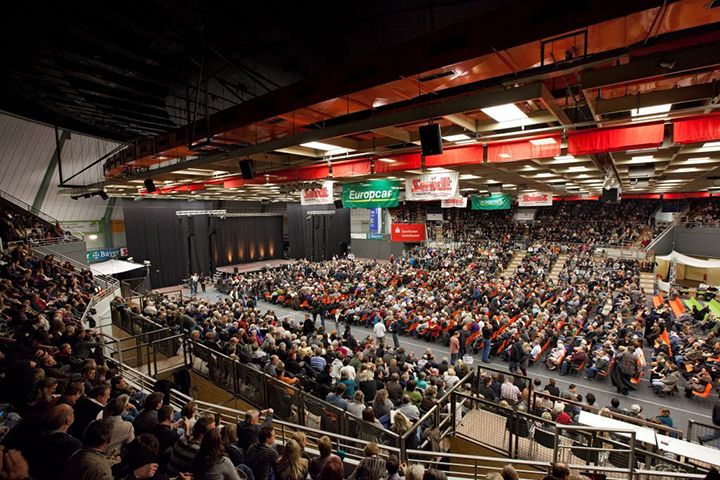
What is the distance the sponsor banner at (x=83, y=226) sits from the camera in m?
18.6

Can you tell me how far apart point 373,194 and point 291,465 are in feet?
27.2

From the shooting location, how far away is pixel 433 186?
29.2ft

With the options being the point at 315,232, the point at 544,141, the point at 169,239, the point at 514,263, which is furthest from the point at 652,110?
the point at 315,232

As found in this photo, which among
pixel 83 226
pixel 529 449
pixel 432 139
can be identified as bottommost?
pixel 529 449

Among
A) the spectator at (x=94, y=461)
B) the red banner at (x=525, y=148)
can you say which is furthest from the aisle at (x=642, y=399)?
the spectator at (x=94, y=461)

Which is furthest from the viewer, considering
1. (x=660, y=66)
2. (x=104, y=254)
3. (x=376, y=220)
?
(x=376, y=220)

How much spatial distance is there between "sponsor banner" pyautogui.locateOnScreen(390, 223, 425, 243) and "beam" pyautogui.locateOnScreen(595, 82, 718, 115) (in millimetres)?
18657

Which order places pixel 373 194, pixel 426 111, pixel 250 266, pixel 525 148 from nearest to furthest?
pixel 426 111 → pixel 525 148 → pixel 373 194 → pixel 250 266

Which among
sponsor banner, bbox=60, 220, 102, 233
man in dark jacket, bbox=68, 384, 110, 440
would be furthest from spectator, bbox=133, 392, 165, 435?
sponsor banner, bbox=60, 220, 102, 233

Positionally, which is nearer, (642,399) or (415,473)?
(415,473)

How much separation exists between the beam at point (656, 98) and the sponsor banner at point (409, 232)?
18657 mm

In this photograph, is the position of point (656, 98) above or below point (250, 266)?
above

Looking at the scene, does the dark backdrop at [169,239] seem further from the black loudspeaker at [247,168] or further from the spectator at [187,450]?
the spectator at [187,450]

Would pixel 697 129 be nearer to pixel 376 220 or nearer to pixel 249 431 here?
pixel 249 431
